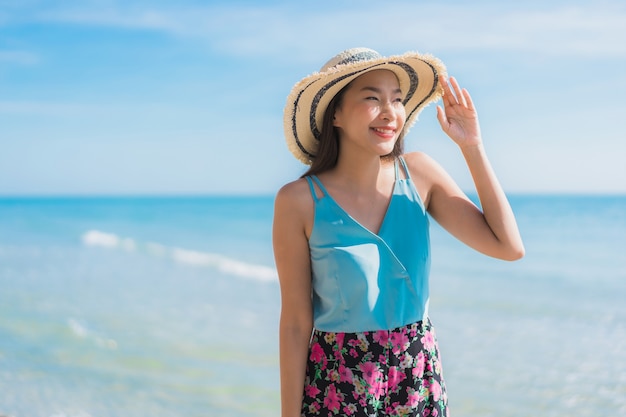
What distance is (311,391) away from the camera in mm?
2430

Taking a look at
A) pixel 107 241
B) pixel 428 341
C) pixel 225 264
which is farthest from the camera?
pixel 107 241

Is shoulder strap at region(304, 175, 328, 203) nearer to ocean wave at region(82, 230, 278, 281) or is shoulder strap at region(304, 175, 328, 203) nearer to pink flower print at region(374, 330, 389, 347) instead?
pink flower print at region(374, 330, 389, 347)

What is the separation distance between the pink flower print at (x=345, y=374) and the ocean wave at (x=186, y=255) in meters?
13.9

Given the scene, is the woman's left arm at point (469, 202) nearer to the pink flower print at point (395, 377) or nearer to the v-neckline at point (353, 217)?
the v-neckline at point (353, 217)

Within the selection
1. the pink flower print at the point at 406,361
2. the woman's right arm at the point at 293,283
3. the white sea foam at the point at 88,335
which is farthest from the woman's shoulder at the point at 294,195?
the white sea foam at the point at 88,335

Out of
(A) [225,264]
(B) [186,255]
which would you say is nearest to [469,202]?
(A) [225,264]

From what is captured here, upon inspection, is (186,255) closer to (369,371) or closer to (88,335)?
(88,335)

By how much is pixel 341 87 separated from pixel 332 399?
1.01 meters

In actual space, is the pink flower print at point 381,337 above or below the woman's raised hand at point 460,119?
below

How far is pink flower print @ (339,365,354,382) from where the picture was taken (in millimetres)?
2348

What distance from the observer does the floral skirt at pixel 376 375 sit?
2336mm

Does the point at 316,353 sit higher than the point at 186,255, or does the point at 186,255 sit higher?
the point at 186,255

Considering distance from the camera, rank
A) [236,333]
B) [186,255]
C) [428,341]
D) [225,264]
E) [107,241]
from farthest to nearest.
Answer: [107,241]
[186,255]
[225,264]
[236,333]
[428,341]

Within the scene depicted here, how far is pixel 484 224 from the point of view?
97.4 inches
